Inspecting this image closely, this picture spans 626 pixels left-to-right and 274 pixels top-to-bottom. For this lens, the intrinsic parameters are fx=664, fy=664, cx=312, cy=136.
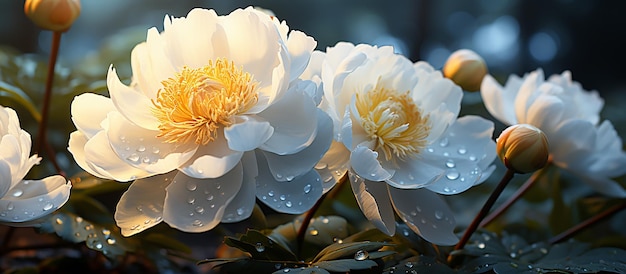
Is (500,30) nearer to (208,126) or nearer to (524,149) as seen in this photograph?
(524,149)

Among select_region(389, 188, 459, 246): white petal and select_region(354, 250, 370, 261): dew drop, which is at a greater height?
select_region(389, 188, 459, 246): white petal

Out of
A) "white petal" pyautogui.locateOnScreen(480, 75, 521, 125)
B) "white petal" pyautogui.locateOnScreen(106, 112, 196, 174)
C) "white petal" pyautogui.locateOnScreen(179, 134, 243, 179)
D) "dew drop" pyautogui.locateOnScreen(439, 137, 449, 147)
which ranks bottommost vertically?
"white petal" pyautogui.locateOnScreen(106, 112, 196, 174)

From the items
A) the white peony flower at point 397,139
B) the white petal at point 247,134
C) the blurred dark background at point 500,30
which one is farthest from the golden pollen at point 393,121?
the blurred dark background at point 500,30

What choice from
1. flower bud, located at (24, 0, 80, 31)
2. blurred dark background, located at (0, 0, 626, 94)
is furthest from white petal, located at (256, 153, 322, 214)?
blurred dark background, located at (0, 0, 626, 94)

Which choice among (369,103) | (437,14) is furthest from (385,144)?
(437,14)

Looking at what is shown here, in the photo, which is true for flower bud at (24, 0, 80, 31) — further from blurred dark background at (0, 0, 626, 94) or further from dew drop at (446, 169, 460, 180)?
blurred dark background at (0, 0, 626, 94)

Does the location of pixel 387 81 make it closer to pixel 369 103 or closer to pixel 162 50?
pixel 369 103

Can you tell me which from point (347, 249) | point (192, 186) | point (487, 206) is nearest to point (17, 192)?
point (192, 186)
